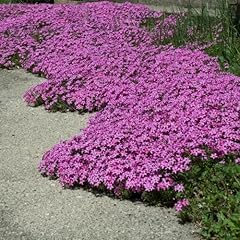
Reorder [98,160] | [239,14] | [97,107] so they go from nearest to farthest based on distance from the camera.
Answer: [98,160], [97,107], [239,14]

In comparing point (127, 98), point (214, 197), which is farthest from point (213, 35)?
point (214, 197)

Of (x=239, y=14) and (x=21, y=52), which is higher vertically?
(x=239, y=14)

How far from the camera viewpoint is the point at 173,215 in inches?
186

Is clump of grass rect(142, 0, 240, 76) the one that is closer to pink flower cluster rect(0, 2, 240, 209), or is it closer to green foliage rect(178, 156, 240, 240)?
pink flower cluster rect(0, 2, 240, 209)

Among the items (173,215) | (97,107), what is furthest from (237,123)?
(97,107)

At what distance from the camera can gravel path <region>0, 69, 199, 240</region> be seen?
14.9 feet

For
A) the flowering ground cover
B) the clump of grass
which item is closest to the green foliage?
the flowering ground cover

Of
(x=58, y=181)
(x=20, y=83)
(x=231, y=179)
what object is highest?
(x=231, y=179)

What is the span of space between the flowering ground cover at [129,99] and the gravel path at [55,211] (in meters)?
0.14

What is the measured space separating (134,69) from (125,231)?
3.38m

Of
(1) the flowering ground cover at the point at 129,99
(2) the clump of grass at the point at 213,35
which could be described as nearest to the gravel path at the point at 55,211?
(1) the flowering ground cover at the point at 129,99

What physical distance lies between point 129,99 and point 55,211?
1940 millimetres

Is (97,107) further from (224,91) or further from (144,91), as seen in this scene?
(224,91)

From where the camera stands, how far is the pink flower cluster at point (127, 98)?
16.5 feet
